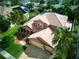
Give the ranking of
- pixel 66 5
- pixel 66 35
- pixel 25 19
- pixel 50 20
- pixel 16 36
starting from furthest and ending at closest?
pixel 66 5, pixel 25 19, pixel 50 20, pixel 16 36, pixel 66 35

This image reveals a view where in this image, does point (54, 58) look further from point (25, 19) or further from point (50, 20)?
point (25, 19)

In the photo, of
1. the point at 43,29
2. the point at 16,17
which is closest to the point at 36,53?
the point at 43,29

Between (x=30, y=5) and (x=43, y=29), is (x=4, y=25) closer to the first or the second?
(x=43, y=29)

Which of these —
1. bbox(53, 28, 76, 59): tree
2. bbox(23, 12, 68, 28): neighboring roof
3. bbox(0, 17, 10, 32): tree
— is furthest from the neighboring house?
bbox(53, 28, 76, 59): tree

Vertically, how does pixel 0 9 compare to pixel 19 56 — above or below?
above

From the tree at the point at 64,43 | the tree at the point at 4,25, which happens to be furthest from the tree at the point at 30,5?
the tree at the point at 64,43

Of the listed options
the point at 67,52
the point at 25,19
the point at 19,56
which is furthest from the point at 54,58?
the point at 25,19
